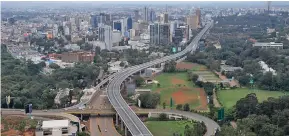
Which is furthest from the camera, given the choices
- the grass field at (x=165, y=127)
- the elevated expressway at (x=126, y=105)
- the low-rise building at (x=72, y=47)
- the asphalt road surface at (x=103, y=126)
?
the low-rise building at (x=72, y=47)

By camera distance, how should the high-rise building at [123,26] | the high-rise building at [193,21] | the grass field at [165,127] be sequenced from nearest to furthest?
the grass field at [165,127] → the high-rise building at [123,26] → the high-rise building at [193,21]

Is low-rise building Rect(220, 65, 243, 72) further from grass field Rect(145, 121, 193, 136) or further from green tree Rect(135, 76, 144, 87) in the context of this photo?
grass field Rect(145, 121, 193, 136)

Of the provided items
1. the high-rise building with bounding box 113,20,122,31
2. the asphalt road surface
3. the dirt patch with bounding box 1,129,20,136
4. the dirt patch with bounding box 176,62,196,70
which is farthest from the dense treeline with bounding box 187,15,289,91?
the dirt patch with bounding box 1,129,20,136

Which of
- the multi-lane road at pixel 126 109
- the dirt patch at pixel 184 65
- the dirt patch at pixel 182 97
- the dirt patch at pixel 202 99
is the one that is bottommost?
the dirt patch at pixel 182 97

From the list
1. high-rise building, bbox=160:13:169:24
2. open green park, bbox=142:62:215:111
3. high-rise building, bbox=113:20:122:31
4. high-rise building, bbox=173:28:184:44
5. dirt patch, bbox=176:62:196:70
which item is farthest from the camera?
high-rise building, bbox=160:13:169:24

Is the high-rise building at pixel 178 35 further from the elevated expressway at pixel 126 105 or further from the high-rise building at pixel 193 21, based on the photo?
the high-rise building at pixel 193 21

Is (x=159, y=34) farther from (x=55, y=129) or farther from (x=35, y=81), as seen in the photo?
(x=55, y=129)

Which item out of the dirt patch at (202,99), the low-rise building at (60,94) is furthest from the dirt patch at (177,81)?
the low-rise building at (60,94)
